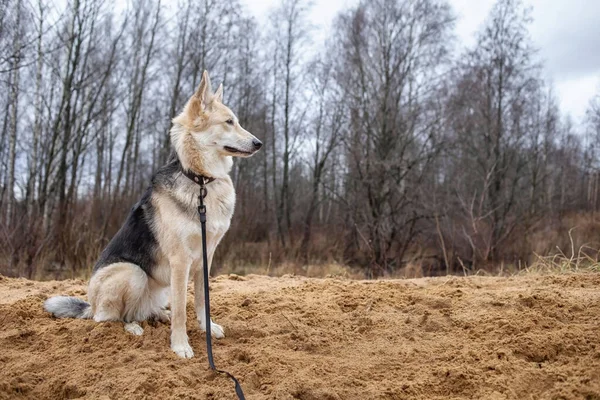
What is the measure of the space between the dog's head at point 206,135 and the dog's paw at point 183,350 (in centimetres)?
136

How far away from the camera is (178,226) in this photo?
3242mm

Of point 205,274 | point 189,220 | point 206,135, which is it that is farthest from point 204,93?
point 205,274

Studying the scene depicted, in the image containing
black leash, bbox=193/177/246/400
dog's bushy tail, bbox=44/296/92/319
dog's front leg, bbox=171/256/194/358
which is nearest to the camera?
black leash, bbox=193/177/246/400

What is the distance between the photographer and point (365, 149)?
1617cm

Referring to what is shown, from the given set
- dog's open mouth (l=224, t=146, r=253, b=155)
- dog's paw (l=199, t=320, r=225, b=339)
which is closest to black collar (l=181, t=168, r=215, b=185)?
dog's open mouth (l=224, t=146, r=253, b=155)

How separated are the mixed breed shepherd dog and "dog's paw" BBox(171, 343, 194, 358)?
0.04 metres

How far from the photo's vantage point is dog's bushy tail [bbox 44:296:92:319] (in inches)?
150

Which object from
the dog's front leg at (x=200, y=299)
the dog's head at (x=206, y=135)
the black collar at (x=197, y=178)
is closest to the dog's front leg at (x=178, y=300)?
the dog's front leg at (x=200, y=299)

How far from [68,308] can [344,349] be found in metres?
2.51

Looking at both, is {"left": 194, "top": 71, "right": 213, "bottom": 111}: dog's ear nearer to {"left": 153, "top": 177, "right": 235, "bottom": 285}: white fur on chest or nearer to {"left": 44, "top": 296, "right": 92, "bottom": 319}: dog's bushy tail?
{"left": 153, "top": 177, "right": 235, "bottom": 285}: white fur on chest

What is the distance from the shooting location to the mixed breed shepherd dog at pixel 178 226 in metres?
3.25

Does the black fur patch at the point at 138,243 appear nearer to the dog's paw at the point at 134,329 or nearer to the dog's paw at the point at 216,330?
the dog's paw at the point at 134,329

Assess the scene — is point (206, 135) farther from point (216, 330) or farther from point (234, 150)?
point (216, 330)

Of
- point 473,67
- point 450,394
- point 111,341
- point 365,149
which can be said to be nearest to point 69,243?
point 111,341
